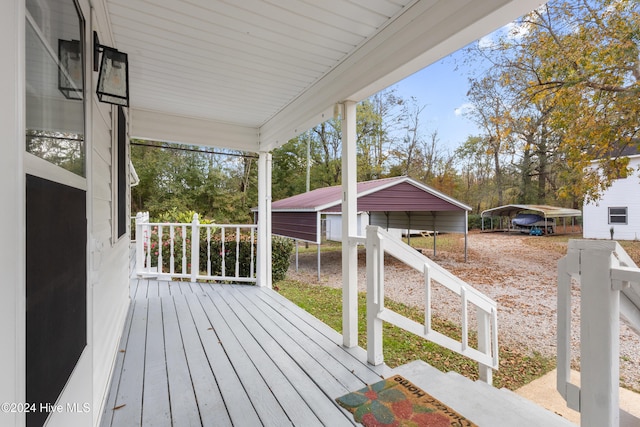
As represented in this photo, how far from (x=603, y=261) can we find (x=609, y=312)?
0.16 m

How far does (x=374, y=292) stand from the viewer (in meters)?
2.37

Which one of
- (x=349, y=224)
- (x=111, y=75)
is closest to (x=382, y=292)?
(x=349, y=224)

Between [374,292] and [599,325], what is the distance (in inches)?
59.9

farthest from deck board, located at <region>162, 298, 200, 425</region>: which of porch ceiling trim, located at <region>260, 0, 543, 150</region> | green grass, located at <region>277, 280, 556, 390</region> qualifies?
porch ceiling trim, located at <region>260, 0, 543, 150</region>

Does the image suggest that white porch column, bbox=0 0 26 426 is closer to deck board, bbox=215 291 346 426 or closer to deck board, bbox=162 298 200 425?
deck board, bbox=162 298 200 425

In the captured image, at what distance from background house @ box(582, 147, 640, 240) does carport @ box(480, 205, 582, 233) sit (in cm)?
59

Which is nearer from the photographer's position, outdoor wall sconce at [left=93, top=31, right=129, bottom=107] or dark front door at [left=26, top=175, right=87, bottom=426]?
dark front door at [left=26, top=175, right=87, bottom=426]

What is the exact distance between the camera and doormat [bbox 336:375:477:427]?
1631 millimetres

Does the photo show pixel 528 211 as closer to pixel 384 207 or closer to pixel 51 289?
pixel 384 207

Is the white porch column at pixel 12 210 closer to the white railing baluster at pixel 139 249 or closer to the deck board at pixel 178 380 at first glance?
the deck board at pixel 178 380

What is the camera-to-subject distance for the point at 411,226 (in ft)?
36.8

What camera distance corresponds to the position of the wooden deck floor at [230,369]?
1.73m

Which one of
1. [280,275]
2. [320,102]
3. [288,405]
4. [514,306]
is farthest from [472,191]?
[288,405]

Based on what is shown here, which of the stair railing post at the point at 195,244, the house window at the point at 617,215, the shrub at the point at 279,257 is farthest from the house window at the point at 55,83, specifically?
the house window at the point at 617,215
